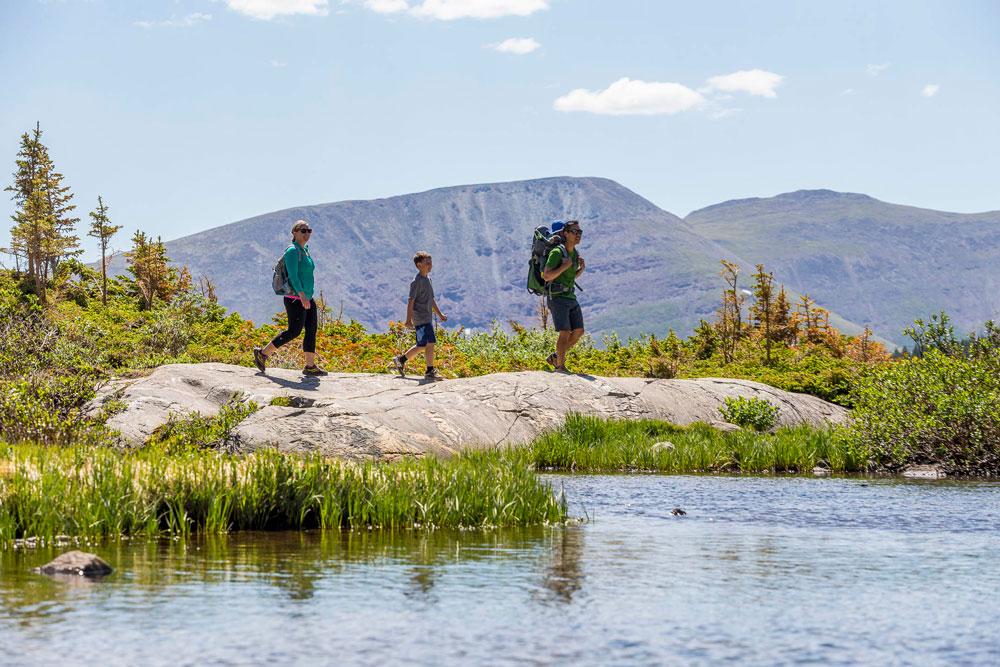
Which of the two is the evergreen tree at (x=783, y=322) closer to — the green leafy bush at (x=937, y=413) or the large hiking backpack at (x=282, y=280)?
the green leafy bush at (x=937, y=413)

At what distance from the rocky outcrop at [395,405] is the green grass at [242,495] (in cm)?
379

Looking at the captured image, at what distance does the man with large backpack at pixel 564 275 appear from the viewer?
22.2 meters

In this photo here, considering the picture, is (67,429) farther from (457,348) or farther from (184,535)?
(457,348)

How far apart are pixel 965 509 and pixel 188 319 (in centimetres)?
2505

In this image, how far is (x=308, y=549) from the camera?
11281 millimetres

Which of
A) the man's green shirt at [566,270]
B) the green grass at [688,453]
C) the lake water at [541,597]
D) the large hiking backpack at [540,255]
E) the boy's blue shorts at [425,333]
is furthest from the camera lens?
the large hiking backpack at [540,255]

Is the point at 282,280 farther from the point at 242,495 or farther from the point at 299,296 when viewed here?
the point at 242,495

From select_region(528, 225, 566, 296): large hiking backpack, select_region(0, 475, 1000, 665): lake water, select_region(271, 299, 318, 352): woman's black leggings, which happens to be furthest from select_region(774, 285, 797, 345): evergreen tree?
select_region(0, 475, 1000, 665): lake water

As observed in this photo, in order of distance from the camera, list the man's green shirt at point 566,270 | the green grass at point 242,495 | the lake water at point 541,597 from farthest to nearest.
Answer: the man's green shirt at point 566,270 → the green grass at point 242,495 → the lake water at point 541,597

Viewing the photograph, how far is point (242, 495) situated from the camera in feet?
40.2

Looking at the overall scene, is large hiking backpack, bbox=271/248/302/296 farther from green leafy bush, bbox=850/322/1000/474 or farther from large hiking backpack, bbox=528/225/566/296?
green leafy bush, bbox=850/322/1000/474

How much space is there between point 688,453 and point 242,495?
417 inches

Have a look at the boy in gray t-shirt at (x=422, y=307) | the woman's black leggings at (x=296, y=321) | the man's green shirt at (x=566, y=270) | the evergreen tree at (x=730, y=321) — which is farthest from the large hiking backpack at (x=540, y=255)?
the evergreen tree at (x=730, y=321)

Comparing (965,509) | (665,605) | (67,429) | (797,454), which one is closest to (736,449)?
(797,454)
